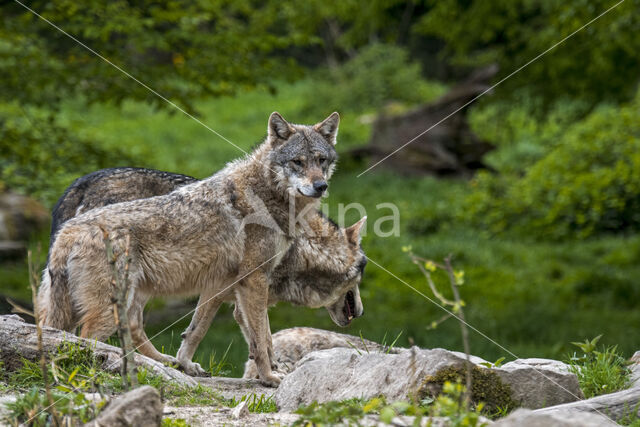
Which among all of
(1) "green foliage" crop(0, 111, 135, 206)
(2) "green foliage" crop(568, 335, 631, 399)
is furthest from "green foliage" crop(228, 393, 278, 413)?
(1) "green foliage" crop(0, 111, 135, 206)

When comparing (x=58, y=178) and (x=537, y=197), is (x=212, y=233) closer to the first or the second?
(x=58, y=178)

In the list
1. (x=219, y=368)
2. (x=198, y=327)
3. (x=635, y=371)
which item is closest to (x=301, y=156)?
(x=198, y=327)

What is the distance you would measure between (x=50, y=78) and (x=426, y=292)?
6.71 metres

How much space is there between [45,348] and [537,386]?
3050mm

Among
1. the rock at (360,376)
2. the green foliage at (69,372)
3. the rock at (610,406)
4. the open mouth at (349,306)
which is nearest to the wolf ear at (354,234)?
the open mouth at (349,306)

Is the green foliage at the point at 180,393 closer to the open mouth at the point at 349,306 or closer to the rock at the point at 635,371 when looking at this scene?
the open mouth at the point at 349,306

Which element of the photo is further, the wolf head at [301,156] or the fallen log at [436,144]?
the fallen log at [436,144]

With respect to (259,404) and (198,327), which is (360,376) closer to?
(259,404)

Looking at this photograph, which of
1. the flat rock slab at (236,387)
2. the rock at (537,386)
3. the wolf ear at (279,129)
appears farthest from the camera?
the wolf ear at (279,129)

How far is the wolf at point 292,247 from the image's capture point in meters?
6.15

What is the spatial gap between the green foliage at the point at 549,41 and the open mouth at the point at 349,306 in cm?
555

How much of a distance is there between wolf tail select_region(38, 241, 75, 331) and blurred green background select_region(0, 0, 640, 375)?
1157 millimetres

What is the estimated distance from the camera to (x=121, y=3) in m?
10.1

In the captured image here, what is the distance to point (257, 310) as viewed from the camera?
5.71 m
